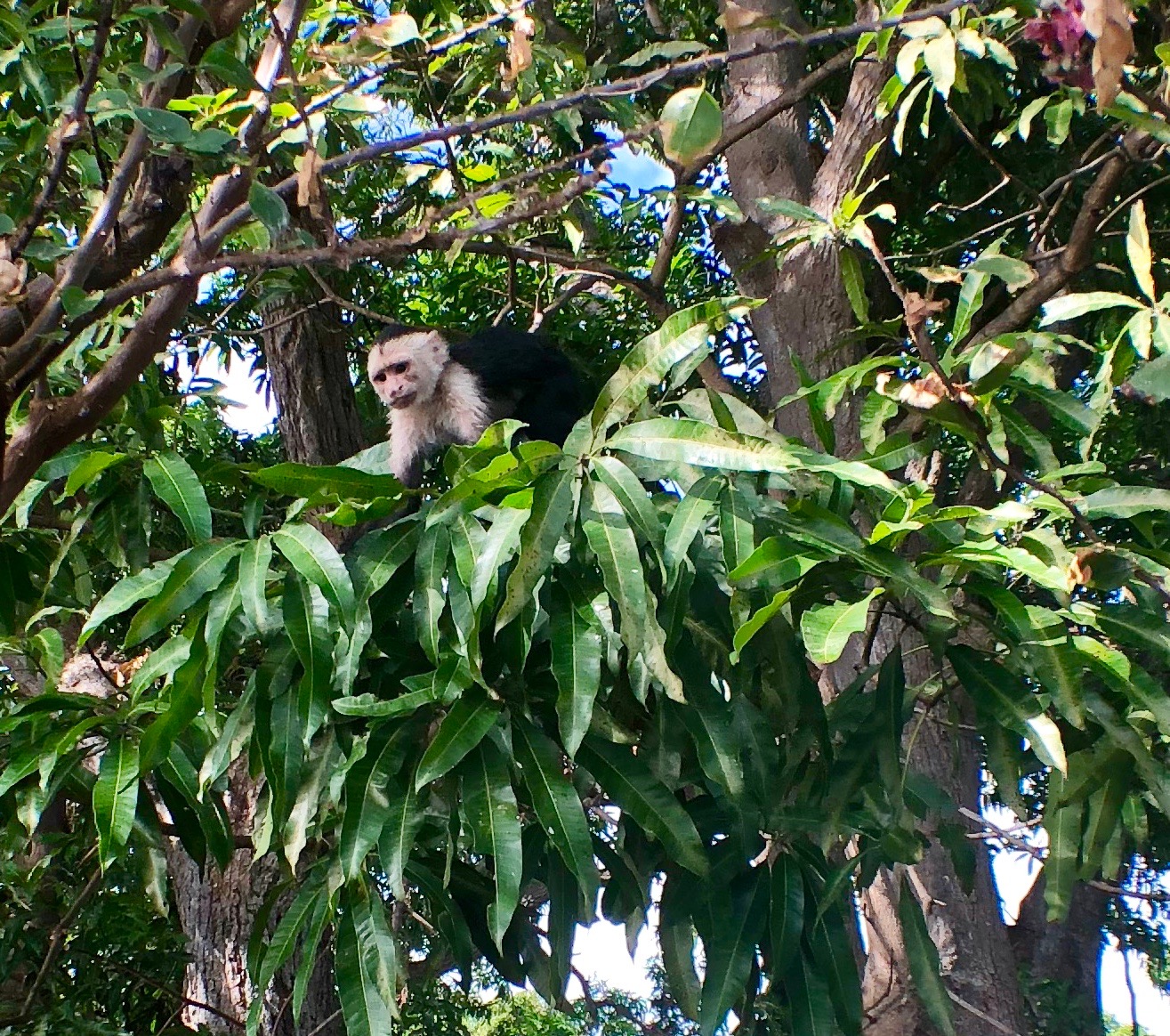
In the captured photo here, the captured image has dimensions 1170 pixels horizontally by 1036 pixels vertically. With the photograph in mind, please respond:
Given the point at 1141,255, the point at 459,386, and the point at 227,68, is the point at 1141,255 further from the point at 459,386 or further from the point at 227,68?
the point at 459,386

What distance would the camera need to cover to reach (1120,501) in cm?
159

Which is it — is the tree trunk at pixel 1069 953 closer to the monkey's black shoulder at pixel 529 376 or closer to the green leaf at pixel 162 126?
the monkey's black shoulder at pixel 529 376

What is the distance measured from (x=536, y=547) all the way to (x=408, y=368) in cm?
231

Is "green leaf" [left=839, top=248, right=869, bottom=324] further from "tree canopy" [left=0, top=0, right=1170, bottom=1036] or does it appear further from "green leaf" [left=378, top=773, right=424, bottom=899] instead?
"green leaf" [left=378, top=773, right=424, bottom=899]

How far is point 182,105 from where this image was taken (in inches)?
69.7

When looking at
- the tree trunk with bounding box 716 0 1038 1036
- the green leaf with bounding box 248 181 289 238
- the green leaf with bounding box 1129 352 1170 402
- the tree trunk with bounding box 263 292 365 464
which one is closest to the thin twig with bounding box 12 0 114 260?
the green leaf with bounding box 248 181 289 238

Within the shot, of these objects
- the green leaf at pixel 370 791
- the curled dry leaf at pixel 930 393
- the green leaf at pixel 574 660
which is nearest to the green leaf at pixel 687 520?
the green leaf at pixel 574 660

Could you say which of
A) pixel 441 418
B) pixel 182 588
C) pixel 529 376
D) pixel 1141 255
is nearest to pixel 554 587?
pixel 182 588

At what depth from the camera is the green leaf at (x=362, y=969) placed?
1.64 m

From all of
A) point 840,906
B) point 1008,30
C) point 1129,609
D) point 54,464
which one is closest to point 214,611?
point 54,464

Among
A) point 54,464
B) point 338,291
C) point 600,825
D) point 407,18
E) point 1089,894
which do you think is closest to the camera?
point 407,18

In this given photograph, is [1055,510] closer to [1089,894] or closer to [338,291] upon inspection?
[338,291]

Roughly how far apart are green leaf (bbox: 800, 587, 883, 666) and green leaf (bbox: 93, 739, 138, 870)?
1.00m

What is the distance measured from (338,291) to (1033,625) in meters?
2.79
